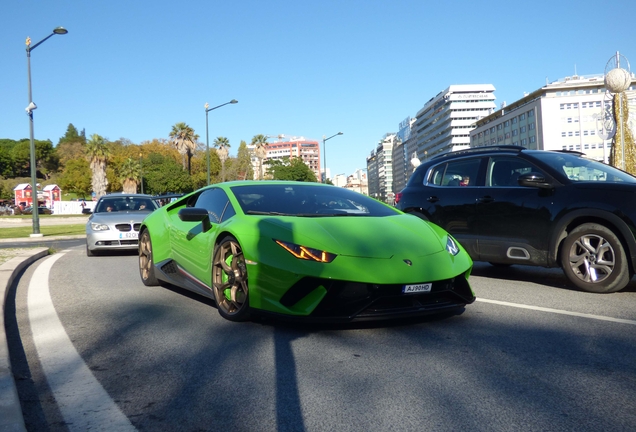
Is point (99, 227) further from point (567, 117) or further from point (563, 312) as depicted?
point (567, 117)

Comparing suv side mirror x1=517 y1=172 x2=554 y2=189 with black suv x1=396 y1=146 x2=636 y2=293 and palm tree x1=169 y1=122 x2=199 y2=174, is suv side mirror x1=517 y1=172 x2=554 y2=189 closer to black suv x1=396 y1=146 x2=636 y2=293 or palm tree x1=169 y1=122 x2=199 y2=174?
black suv x1=396 y1=146 x2=636 y2=293

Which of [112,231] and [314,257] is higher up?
[314,257]

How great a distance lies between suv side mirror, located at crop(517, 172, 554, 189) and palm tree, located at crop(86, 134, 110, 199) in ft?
214

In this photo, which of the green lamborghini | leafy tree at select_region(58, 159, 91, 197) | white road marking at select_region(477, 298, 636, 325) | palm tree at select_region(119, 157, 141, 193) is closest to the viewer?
the green lamborghini

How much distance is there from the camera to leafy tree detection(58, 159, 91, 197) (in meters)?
98.5

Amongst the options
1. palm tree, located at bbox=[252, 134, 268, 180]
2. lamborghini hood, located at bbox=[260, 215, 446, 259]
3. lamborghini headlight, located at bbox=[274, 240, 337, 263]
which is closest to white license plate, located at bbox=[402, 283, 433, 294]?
lamborghini hood, located at bbox=[260, 215, 446, 259]

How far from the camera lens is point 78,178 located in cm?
9850

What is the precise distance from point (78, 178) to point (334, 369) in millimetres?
103837

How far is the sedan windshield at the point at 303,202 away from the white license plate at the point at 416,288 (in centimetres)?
128

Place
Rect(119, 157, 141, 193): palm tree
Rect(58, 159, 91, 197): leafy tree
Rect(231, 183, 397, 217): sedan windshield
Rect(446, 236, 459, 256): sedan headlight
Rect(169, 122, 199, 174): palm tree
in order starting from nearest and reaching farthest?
Rect(446, 236, 459, 256): sedan headlight, Rect(231, 183, 397, 217): sedan windshield, Rect(169, 122, 199, 174): palm tree, Rect(119, 157, 141, 193): palm tree, Rect(58, 159, 91, 197): leafy tree

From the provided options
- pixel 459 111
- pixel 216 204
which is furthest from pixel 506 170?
pixel 459 111

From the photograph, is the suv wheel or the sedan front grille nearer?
the suv wheel

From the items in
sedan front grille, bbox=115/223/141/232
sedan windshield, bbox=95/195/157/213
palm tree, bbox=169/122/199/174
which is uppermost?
palm tree, bbox=169/122/199/174

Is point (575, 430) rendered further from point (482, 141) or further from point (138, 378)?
point (482, 141)
